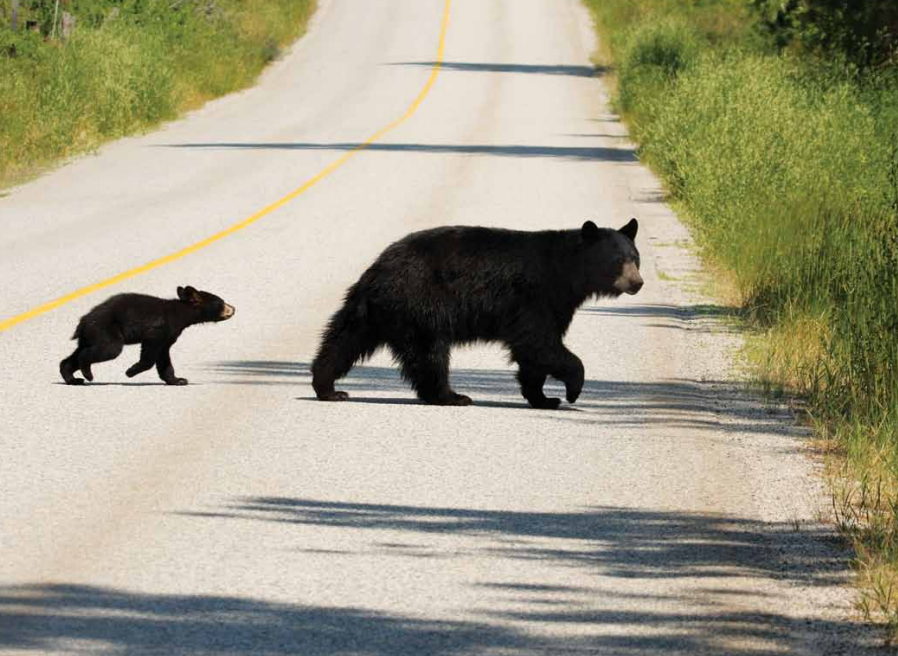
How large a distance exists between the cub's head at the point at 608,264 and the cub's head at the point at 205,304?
2341 mm

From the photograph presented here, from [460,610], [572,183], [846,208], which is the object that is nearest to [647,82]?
[572,183]

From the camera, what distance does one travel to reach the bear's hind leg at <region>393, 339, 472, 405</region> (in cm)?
1093

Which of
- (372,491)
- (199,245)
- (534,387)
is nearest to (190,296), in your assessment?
(534,387)

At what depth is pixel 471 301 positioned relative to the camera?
428 inches

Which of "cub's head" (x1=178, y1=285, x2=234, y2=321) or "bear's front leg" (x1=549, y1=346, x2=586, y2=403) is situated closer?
"bear's front leg" (x1=549, y1=346, x2=586, y2=403)

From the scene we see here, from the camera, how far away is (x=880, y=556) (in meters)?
7.22

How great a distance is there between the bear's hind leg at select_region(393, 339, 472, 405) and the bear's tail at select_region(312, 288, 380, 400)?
199 millimetres

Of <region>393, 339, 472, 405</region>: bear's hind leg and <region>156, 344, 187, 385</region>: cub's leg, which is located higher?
<region>393, 339, 472, 405</region>: bear's hind leg

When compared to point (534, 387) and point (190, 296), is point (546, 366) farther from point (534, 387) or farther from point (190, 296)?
point (190, 296)

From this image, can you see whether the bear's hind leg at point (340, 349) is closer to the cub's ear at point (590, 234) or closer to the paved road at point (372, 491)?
the paved road at point (372, 491)

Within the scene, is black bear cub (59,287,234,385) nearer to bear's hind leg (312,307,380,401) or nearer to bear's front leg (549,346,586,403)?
bear's hind leg (312,307,380,401)

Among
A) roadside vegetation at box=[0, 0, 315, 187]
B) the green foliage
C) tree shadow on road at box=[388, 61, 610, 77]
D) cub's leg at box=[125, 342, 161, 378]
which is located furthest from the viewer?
tree shadow on road at box=[388, 61, 610, 77]

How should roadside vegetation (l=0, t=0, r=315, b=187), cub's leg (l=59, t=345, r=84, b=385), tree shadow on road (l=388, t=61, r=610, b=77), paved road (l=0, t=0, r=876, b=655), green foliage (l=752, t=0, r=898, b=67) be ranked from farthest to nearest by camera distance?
tree shadow on road (l=388, t=61, r=610, b=77), roadside vegetation (l=0, t=0, r=315, b=187), green foliage (l=752, t=0, r=898, b=67), cub's leg (l=59, t=345, r=84, b=385), paved road (l=0, t=0, r=876, b=655)

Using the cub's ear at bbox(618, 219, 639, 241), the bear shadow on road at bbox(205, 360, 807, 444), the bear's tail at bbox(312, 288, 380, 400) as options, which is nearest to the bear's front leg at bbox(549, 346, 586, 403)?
the bear shadow on road at bbox(205, 360, 807, 444)
